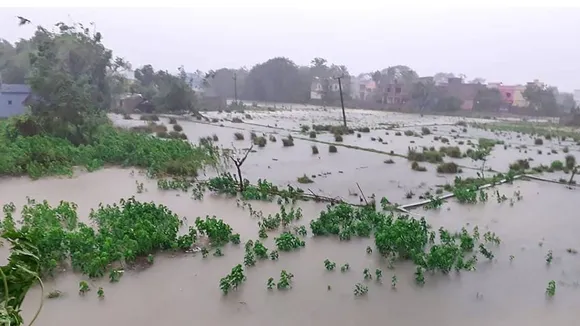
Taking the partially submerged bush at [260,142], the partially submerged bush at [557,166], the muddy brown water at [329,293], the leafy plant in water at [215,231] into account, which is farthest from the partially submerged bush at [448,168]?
the leafy plant in water at [215,231]

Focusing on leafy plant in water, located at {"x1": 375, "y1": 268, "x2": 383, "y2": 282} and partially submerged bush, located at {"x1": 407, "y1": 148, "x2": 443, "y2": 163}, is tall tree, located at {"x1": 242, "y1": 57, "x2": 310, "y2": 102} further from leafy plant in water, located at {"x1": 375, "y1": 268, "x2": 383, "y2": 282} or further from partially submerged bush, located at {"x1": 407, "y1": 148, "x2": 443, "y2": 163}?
leafy plant in water, located at {"x1": 375, "y1": 268, "x2": 383, "y2": 282}

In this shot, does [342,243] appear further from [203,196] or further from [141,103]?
[141,103]

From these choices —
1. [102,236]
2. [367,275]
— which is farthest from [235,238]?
[367,275]

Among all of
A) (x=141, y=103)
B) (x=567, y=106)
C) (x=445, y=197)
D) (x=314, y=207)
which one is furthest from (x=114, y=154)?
(x=567, y=106)

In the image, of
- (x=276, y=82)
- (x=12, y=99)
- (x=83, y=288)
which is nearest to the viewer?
(x=83, y=288)

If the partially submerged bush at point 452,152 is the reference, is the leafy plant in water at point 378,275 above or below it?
below

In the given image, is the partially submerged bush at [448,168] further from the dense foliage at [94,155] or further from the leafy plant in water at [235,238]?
the leafy plant in water at [235,238]

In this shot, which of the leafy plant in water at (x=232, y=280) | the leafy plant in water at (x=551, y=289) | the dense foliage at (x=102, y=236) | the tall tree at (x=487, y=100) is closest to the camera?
the leafy plant in water at (x=232, y=280)

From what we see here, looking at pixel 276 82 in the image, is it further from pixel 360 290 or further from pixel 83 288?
pixel 83 288
